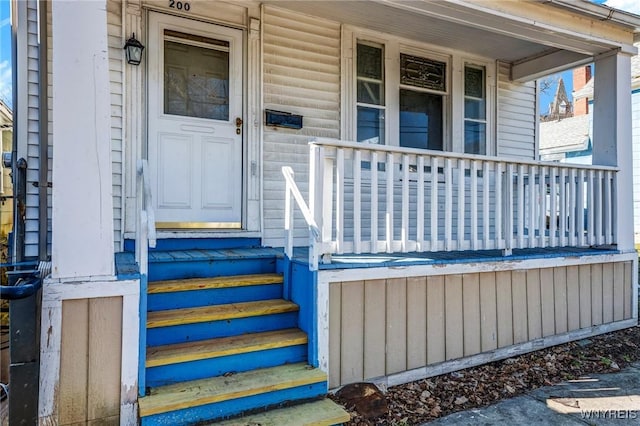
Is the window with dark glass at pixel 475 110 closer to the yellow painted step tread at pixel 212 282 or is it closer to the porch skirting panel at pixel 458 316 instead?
the porch skirting panel at pixel 458 316

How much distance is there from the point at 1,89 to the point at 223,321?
2351 millimetres

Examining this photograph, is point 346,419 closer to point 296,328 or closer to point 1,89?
point 296,328

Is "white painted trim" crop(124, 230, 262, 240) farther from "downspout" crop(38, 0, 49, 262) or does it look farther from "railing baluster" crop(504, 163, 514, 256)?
"railing baluster" crop(504, 163, 514, 256)

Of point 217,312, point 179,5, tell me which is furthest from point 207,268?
point 179,5

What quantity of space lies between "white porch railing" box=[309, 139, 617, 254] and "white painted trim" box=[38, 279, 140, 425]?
1215 mm

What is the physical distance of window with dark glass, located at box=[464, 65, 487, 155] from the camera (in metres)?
5.25

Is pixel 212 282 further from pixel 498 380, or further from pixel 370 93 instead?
pixel 370 93

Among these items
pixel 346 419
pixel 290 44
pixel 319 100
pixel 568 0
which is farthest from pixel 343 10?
pixel 346 419

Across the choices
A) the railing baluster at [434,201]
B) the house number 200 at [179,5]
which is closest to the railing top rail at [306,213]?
the railing baluster at [434,201]

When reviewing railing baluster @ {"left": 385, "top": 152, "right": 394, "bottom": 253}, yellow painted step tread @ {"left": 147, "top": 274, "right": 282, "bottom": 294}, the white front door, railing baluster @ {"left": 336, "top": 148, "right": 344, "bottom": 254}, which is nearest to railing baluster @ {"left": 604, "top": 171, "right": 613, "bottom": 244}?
railing baluster @ {"left": 385, "top": 152, "right": 394, "bottom": 253}

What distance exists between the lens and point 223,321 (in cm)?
274

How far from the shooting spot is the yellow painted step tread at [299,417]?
7.55ft

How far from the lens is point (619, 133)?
436 centimetres

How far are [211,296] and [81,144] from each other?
49.9 inches
